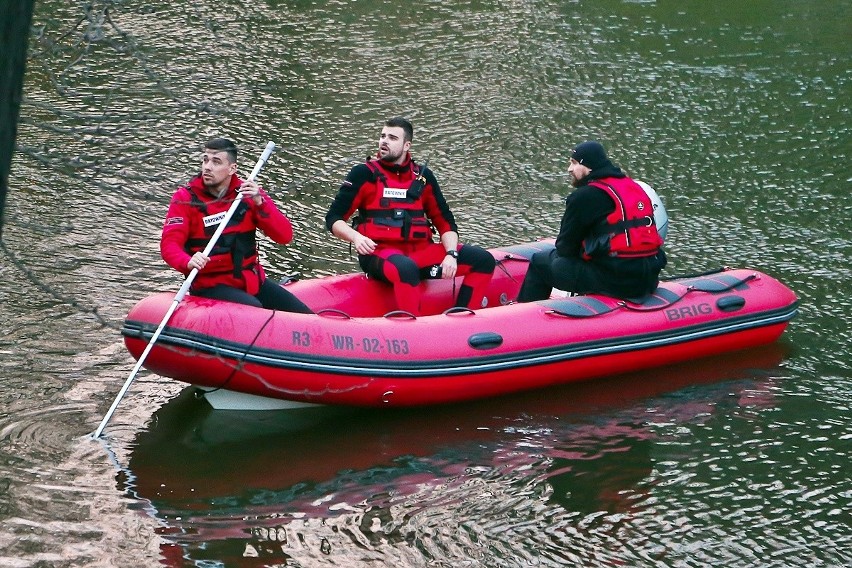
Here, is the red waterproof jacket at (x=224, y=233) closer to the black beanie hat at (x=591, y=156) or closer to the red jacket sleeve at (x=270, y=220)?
the red jacket sleeve at (x=270, y=220)

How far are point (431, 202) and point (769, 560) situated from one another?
8.61 feet

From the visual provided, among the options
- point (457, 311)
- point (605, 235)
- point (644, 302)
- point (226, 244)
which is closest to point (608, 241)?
point (605, 235)

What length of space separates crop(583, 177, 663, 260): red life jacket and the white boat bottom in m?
1.66

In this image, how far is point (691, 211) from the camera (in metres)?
8.34

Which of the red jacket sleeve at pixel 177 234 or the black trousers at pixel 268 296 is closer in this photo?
the red jacket sleeve at pixel 177 234

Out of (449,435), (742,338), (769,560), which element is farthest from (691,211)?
(769,560)

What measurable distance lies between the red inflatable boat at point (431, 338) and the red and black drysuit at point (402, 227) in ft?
0.54

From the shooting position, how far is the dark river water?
4688 mm

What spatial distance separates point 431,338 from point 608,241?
1.07 meters

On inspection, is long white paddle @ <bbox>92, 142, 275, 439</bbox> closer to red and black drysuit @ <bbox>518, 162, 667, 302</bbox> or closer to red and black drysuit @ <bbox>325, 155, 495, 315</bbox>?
red and black drysuit @ <bbox>325, 155, 495, 315</bbox>

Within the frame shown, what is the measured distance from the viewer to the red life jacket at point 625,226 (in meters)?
6.02

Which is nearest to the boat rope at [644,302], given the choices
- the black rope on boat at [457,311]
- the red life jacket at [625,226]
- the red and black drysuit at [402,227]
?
the red life jacket at [625,226]

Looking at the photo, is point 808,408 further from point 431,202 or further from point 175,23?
point 175,23

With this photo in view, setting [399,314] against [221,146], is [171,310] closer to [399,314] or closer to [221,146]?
[221,146]
